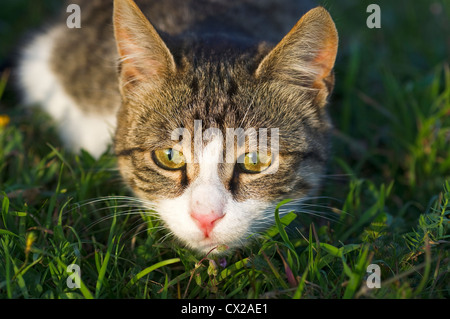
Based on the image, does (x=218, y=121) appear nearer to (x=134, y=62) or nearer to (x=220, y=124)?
(x=220, y=124)

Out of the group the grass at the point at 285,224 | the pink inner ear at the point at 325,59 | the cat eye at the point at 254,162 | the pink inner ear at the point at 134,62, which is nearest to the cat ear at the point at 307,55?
the pink inner ear at the point at 325,59

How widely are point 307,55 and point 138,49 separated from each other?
2.57 feet

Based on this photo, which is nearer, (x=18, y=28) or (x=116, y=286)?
(x=116, y=286)

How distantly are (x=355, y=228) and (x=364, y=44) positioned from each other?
213 cm

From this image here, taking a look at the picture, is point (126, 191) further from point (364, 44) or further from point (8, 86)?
point (364, 44)

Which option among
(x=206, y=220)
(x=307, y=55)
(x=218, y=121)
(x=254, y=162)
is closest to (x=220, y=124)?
(x=218, y=121)

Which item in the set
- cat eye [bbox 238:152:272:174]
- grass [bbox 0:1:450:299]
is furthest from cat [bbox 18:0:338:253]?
grass [bbox 0:1:450:299]

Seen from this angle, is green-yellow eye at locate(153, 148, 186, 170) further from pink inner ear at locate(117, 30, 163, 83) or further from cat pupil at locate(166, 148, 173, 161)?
pink inner ear at locate(117, 30, 163, 83)

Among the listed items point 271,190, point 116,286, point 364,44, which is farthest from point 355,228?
point 364,44

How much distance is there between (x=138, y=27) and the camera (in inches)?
77.4

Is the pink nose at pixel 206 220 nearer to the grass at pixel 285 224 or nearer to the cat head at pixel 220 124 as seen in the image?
the cat head at pixel 220 124

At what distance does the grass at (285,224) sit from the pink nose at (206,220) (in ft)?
0.48

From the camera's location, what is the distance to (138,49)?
207cm
